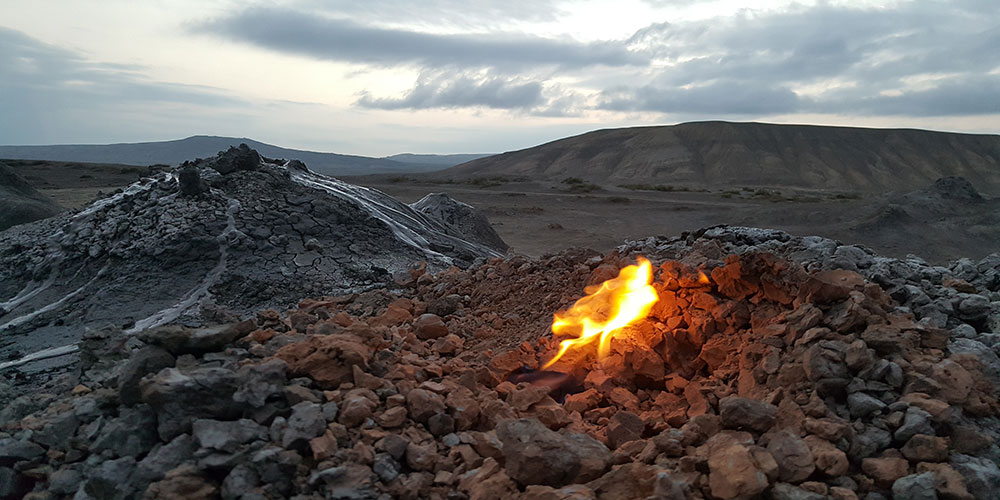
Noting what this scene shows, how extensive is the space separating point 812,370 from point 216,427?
2812 millimetres

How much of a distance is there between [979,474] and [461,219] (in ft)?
33.2

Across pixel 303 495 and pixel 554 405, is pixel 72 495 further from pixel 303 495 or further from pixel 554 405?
pixel 554 405

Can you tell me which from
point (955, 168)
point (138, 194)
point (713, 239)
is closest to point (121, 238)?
point (138, 194)

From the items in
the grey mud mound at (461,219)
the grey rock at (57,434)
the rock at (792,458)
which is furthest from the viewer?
the grey mud mound at (461,219)

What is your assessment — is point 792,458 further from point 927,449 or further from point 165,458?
point 165,458

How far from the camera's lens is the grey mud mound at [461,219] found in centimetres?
1186

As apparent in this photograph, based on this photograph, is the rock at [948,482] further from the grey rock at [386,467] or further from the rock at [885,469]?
the grey rock at [386,467]

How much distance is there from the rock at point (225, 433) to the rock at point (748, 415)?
2079mm

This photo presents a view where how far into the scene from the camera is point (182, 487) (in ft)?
8.32

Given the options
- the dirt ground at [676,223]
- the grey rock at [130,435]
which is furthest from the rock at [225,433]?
the dirt ground at [676,223]

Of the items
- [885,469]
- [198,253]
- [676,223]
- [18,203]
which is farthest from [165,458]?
[676,223]

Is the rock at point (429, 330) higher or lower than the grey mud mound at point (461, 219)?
lower

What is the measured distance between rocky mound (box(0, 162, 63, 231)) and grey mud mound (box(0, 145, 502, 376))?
10.8 feet

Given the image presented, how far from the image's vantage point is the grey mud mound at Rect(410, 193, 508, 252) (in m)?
11.9
